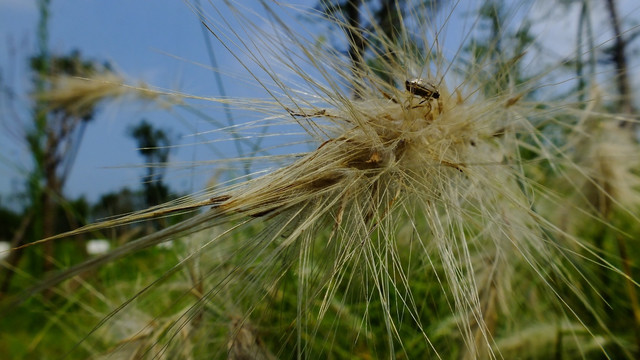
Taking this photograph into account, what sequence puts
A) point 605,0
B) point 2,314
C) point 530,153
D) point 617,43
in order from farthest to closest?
point 530,153 < point 617,43 < point 605,0 < point 2,314

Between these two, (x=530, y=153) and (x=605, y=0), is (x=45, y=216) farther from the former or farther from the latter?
(x=605, y=0)

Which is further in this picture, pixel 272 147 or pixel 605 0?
pixel 605 0

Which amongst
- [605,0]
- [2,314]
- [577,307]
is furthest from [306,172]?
[605,0]

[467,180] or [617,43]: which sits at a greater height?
[617,43]

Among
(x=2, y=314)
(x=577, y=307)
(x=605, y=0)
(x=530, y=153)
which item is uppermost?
(x=605, y=0)

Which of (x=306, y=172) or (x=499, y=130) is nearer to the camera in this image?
(x=306, y=172)

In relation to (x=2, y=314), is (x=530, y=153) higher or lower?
lower

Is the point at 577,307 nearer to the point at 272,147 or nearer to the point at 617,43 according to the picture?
the point at 272,147

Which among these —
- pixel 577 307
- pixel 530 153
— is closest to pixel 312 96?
pixel 577 307

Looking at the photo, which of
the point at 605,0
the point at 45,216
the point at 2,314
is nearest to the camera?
the point at 2,314
